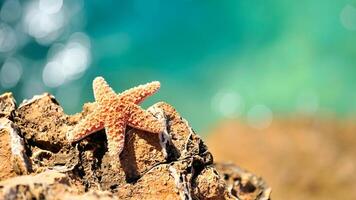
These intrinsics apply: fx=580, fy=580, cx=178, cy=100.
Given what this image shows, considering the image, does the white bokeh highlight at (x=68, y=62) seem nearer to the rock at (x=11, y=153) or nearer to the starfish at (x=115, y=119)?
the starfish at (x=115, y=119)

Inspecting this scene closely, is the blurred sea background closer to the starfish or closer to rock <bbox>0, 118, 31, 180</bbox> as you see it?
the starfish

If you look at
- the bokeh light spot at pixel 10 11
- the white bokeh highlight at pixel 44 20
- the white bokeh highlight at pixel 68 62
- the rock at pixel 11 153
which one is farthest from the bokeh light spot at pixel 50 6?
the rock at pixel 11 153

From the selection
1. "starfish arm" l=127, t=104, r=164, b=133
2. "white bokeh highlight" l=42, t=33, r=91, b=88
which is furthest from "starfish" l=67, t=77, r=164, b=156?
"white bokeh highlight" l=42, t=33, r=91, b=88

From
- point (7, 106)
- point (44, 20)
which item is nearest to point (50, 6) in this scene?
point (44, 20)

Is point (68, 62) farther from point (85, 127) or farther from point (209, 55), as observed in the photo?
point (85, 127)

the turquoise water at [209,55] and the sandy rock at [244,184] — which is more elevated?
the turquoise water at [209,55]

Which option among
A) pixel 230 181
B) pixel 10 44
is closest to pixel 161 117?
pixel 230 181
